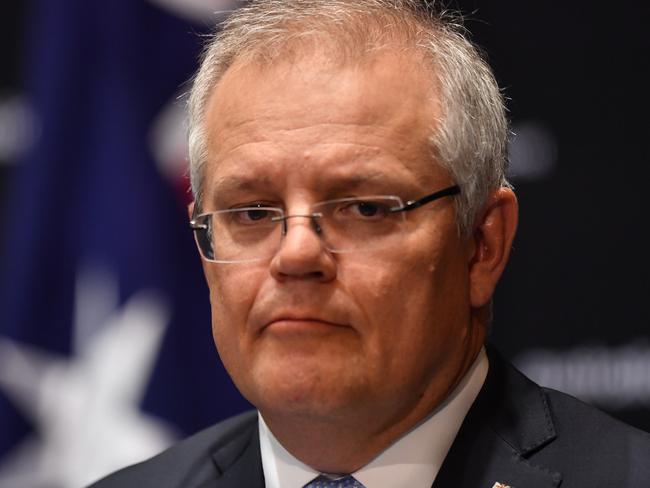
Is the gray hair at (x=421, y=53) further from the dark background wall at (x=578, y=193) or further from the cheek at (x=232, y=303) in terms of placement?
the dark background wall at (x=578, y=193)

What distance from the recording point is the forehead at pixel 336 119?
8.93 feet

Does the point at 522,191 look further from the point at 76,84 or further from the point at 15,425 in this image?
the point at 15,425

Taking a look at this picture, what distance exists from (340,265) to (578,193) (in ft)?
6.29

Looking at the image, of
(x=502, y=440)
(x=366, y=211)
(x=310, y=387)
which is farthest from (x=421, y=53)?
(x=502, y=440)

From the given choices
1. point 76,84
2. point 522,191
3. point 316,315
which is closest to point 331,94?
point 316,315

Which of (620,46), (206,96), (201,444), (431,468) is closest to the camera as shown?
(431,468)

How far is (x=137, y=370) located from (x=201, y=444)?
4.42 feet

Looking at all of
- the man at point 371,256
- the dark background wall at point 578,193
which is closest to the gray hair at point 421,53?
the man at point 371,256

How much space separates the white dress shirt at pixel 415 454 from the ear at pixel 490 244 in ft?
0.64

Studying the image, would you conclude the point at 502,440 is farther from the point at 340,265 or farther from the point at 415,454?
the point at 340,265

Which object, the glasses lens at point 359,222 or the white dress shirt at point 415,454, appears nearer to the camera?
the glasses lens at point 359,222

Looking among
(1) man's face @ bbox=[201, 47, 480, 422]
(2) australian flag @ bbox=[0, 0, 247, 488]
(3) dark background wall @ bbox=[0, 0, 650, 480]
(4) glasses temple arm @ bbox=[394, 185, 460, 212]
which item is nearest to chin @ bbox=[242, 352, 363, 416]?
(1) man's face @ bbox=[201, 47, 480, 422]

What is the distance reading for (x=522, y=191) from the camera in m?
4.41

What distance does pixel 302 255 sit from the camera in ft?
8.64
